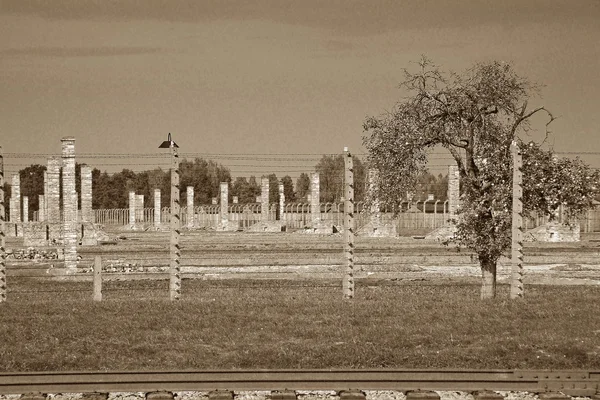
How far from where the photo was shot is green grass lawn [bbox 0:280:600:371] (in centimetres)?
1148

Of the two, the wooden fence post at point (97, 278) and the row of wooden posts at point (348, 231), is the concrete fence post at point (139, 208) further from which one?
the row of wooden posts at point (348, 231)

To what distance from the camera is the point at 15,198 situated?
63375 mm

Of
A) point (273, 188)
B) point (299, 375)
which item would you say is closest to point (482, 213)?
point (299, 375)

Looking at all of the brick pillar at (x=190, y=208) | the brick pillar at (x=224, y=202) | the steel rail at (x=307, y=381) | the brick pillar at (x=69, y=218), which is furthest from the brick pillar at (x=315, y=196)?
the steel rail at (x=307, y=381)

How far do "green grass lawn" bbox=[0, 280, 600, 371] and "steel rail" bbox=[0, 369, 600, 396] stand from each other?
902 mm

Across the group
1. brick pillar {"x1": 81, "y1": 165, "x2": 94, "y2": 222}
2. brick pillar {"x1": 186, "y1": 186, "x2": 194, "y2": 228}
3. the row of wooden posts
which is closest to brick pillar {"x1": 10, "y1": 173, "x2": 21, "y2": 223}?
brick pillar {"x1": 186, "y1": 186, "x2": 194, "y2": 228}

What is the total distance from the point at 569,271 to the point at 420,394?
20.2m

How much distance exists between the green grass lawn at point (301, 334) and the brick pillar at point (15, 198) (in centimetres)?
4478

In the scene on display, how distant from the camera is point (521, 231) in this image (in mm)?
15672

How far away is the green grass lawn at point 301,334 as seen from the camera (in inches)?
452

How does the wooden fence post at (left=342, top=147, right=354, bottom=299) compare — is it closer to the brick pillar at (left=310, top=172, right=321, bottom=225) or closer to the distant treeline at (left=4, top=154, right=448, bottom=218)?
the brick pillar at (left=310, top=172, right=321, bottom=225)

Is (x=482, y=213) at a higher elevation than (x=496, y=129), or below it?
below

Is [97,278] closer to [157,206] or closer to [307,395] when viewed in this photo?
[307,395]

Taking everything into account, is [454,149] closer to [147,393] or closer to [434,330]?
[434,330]
